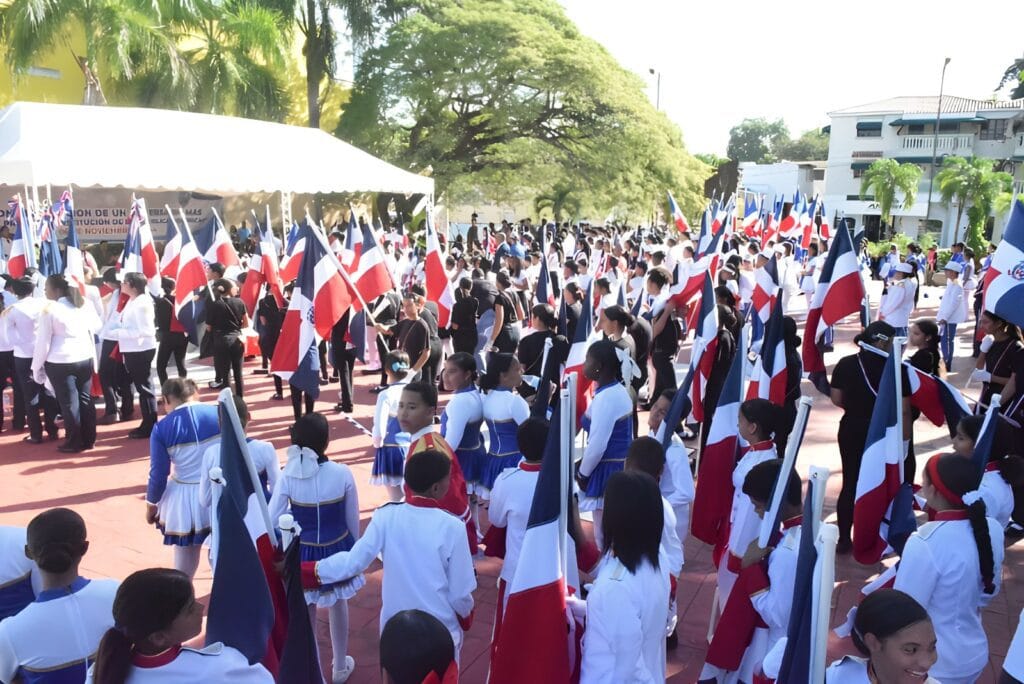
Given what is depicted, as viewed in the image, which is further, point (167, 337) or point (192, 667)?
point (167, 337)

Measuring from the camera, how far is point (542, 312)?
7594 millimetres

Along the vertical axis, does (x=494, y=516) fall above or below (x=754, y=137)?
below

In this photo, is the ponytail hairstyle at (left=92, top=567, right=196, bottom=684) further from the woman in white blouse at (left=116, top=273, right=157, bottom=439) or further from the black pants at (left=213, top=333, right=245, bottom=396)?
the black pants at (left=213, top=333, right=245, bottom=396)

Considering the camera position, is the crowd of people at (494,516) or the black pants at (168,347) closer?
the crowd of people at (494,516)

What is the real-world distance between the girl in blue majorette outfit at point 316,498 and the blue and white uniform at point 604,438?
1.49m

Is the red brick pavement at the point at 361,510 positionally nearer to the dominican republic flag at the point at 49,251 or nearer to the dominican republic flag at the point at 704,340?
the dominican republic flag at the point at 704,340

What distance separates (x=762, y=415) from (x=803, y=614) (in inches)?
72.5

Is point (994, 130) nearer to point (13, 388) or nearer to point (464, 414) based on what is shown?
point (464, 414)

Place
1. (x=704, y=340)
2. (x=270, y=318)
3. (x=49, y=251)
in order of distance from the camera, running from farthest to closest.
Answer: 1. (x=49, y=251)
2. (x=270, y=318)
3. (x=704, y=340)

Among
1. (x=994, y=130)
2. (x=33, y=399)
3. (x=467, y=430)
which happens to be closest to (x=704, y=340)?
(x=467, y=430)

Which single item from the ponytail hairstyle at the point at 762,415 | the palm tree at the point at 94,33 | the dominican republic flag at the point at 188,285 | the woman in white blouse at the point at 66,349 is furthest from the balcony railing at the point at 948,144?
the ponytail hairstyle at the point at 762,415

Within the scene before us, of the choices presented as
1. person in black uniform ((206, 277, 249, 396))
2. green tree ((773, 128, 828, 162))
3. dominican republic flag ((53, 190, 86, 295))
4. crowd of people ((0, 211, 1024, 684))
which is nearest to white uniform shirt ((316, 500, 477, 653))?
crowd of people ((0, 211, 1024, 684))

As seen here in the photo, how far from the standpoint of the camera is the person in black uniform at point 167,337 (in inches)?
374

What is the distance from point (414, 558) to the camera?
325 centimetres
